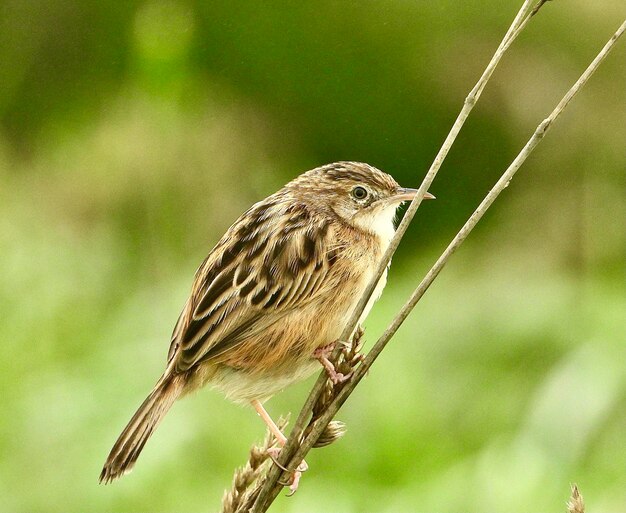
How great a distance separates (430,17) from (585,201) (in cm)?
183

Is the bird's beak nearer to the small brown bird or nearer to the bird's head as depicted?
the bird's head

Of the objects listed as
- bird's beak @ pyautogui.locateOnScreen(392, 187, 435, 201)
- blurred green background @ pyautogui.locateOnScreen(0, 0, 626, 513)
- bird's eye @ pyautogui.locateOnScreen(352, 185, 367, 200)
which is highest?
bird's beak @ pyautogui.locateOnScreen(392, 187, 435, 201)

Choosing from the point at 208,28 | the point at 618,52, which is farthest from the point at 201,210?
the point at 618,52

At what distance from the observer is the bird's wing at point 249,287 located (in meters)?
3.59

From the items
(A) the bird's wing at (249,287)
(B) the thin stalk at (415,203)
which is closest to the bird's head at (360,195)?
(A) the bird's wing at (249,287)

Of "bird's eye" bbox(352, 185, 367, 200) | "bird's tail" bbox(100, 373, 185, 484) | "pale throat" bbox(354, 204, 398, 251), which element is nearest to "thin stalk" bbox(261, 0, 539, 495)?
"bird's tail" bbox(100, 373, 185, 484)

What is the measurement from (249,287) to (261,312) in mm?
94

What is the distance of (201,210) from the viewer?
6.57 metres

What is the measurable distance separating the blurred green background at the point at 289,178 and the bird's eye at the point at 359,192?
4.13ft

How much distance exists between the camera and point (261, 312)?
11.9ft

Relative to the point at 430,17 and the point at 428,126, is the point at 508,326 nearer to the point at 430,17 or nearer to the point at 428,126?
the point at 428,126

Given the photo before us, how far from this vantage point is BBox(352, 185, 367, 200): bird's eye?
411 cm

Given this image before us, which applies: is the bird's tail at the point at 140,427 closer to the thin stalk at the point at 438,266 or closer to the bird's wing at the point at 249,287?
the bird's wing at the point at 249,287

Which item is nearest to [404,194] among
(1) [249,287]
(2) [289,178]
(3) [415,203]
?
(1) [249,287]
